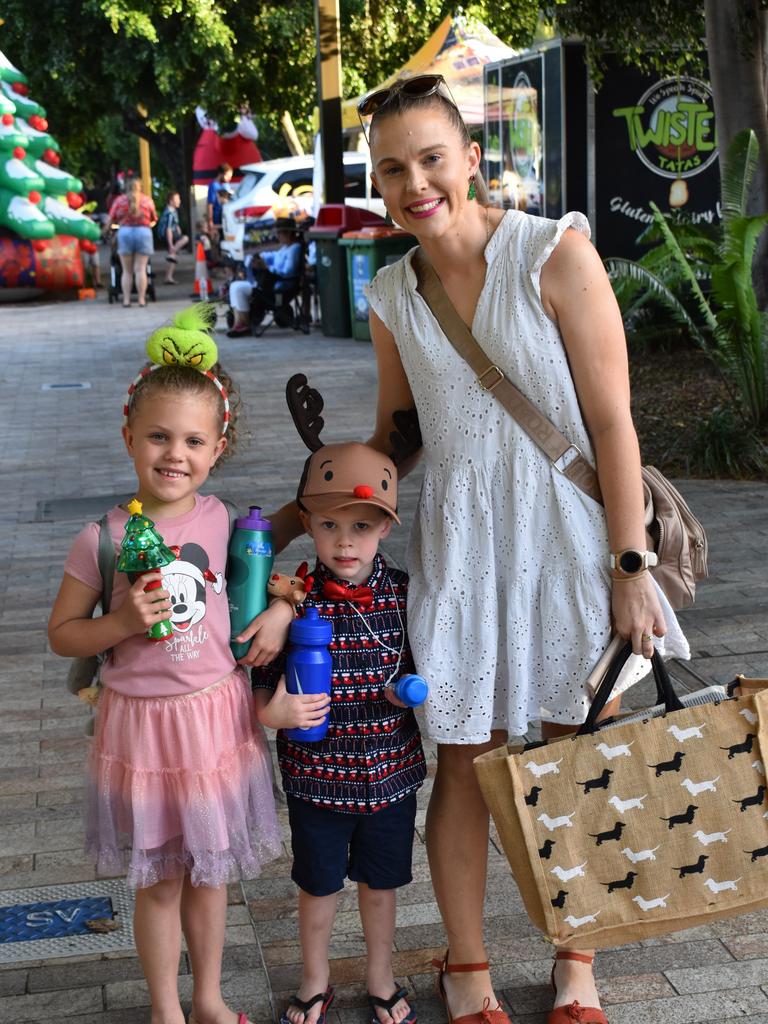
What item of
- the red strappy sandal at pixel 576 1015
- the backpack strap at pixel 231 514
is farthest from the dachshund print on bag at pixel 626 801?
the backpack strap at pixel 231 514

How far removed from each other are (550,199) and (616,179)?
78cm

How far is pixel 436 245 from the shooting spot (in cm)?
278

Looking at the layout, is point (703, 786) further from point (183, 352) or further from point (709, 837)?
point (183, 352)

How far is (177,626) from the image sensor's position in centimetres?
271

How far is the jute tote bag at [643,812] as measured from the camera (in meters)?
2.62

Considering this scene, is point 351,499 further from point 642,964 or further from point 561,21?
point 561,21

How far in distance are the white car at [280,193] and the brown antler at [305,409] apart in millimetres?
21814

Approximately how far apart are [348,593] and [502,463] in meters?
0.43

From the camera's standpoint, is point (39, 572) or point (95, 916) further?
point (39, 572)

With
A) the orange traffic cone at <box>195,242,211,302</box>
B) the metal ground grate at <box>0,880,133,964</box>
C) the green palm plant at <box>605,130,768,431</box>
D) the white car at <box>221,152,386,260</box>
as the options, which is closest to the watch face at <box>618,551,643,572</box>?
the metal ground grate at <box>0,880,133,964</box>

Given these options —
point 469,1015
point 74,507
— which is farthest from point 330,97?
point 469,1015

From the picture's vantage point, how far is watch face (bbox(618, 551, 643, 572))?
106 inches

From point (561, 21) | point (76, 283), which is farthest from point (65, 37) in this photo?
point (561, 21)

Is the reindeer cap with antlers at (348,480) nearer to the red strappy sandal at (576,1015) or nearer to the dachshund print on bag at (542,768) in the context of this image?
the dachshund print on bag at (542,768)
